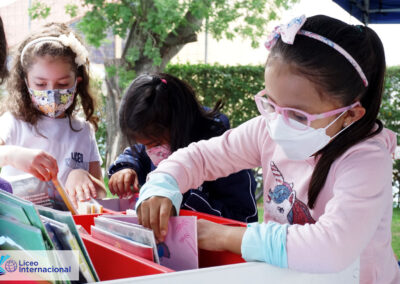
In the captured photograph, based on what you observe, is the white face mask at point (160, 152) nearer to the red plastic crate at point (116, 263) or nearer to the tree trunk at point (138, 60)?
the red plastic crate at point (116, 263)

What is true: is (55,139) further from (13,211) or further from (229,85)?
(229,85)

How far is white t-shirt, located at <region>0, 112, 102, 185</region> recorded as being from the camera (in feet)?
9.09

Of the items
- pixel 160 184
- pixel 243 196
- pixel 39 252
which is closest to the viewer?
pixel 39 252

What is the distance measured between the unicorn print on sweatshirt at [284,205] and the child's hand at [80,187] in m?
0.87

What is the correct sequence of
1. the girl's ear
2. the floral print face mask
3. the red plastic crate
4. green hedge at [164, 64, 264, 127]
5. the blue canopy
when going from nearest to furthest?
the red plastic crate, the girl's ear, the floral print face mask, the blue canopy, green hedge at [164, 64, 264, 127]

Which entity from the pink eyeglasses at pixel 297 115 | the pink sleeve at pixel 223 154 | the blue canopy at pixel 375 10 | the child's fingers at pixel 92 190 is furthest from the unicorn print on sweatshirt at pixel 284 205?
the blue canopy at pixel 375 10

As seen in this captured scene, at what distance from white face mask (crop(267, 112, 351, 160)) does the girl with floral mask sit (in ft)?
3.89

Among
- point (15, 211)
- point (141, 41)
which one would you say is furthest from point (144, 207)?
point (141, 41)

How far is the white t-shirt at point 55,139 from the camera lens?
277 centimetres

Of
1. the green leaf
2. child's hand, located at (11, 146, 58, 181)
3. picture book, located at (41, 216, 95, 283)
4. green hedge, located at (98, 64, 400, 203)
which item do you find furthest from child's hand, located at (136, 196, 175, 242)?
the green leaf

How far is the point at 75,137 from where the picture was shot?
2863 millimetres

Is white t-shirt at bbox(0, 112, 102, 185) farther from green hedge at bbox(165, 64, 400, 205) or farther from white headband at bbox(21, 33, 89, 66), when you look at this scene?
green hedge at bbox(165, 64, 400, 205)

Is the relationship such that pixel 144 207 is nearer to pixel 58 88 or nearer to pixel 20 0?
Result: pixel 58 88

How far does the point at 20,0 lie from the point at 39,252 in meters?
9.31
